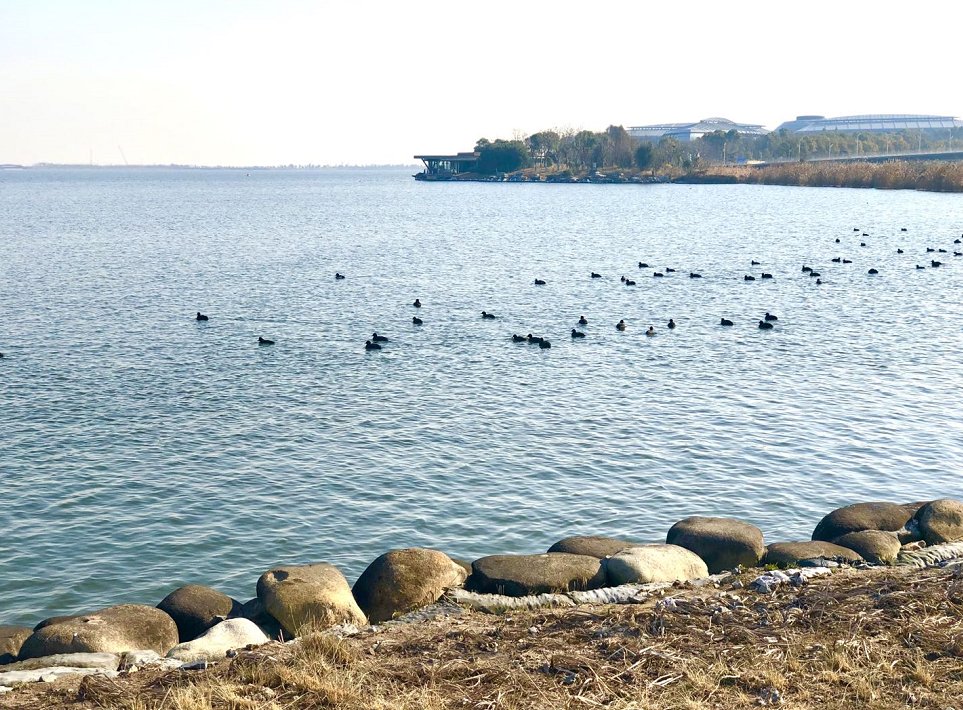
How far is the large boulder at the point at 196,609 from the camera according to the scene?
13.7 meters

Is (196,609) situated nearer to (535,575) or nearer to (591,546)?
(535,575)

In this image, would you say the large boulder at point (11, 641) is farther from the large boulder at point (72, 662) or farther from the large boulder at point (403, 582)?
the large boulder at point (403, 582)

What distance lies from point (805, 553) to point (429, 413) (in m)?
14.2

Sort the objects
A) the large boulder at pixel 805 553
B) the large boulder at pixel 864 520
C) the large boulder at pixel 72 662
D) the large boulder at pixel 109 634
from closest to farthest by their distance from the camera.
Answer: the large boulder at pixel 72 662 → the large boulder at pixel 109 634 → the large boulder at pixel 805 553 → the large boulder at pixel 864 520

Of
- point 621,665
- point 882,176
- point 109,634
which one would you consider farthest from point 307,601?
point 882,176

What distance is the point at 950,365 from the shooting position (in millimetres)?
33375

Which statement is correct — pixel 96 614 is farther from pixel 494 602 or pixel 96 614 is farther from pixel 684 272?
pixel 684 272

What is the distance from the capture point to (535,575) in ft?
45.5

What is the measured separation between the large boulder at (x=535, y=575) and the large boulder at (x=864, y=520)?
478cm

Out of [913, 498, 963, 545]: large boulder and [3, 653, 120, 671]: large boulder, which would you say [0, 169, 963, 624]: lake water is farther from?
[3, 653, 120, 671]: large boulder

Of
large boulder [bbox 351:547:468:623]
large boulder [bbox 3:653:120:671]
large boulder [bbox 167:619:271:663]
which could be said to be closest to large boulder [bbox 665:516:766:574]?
large boulder [bbox 351:547:468:623]

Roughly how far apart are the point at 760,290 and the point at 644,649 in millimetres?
46235

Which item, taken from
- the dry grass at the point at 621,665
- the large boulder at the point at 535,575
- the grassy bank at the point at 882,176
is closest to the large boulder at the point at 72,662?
the dry grass at the point at 621,665

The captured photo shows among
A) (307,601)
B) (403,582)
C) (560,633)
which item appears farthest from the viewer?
(403,582)
